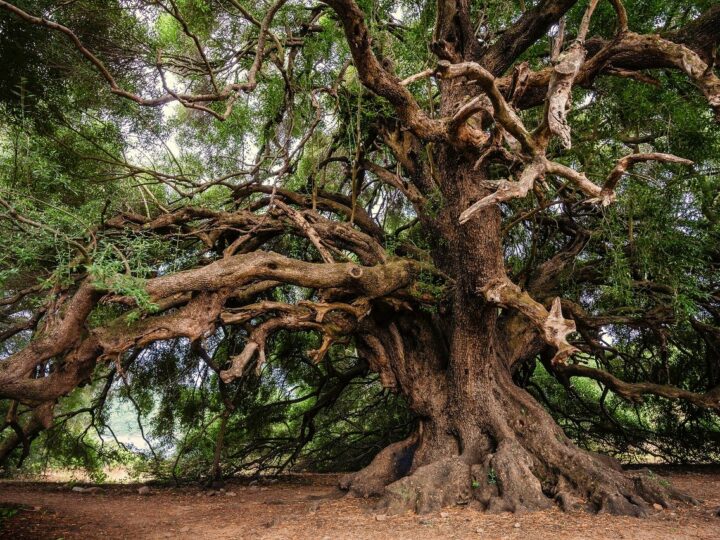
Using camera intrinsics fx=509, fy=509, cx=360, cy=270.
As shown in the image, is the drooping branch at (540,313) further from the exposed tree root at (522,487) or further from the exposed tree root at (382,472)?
the exposed tree root at (382,472)

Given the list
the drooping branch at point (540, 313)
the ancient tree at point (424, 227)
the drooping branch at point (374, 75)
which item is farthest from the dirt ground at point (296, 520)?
the drooping branch at point (374, 75)

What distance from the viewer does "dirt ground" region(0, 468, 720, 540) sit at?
12.9 ft

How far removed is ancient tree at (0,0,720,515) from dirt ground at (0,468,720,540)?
1.01 feet

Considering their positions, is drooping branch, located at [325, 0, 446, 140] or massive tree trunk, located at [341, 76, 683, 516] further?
massive tree trunk, located at [341, 76, 683, 516]

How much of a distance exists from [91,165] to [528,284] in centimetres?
551

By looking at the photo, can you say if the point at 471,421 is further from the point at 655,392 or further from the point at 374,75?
the point at 374,75

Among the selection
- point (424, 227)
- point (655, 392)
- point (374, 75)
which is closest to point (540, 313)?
point (424, 227)

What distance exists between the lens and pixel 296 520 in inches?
186

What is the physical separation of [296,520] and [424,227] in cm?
358

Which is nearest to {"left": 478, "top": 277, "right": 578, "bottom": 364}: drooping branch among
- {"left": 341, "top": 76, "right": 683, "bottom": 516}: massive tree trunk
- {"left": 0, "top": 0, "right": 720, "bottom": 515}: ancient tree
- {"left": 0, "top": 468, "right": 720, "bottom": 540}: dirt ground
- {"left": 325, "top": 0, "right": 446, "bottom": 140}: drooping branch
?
{"left": 0, "top": 0, "right": 720, "bottom": 515}: ancient tree

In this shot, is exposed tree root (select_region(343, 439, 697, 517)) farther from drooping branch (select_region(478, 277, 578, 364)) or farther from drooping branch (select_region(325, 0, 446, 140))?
drooping branch (select_region(325, 0, 446, 140))

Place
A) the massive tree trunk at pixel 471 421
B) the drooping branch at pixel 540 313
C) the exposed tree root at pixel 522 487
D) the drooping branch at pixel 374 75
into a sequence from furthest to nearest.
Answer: the massive tree trunk at pixel 471 421, the exposed tree root at pixel 522 487, the drooping branch at pixel 540 313, the drooping branch at pixel 374 75

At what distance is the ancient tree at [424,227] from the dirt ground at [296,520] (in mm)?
306

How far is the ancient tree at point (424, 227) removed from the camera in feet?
13.5
